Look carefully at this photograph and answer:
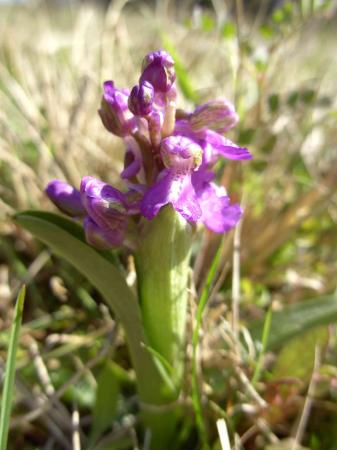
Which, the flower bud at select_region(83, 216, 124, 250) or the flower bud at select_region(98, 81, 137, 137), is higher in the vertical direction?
the flower bud at select_region(98, 81, 137, 137)

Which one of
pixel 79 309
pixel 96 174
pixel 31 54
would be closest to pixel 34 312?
pixel 79 309

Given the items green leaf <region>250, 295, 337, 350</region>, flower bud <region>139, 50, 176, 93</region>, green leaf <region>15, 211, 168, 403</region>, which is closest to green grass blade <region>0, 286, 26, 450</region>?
green leaf <region>15, 211, 168, 403</region>

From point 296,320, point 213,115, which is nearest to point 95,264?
point 213,115

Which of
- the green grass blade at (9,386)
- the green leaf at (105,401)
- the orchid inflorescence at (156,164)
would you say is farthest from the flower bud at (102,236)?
the green leaf at (105,401)

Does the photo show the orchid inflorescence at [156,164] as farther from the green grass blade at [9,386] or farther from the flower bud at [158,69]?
the green grass blade at [9,386]

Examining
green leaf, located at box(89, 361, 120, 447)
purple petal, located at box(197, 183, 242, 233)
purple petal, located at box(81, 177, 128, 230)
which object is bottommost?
green leaf, located at box(89, 361, 120, 447)

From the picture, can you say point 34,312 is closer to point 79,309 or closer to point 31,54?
point 79,309

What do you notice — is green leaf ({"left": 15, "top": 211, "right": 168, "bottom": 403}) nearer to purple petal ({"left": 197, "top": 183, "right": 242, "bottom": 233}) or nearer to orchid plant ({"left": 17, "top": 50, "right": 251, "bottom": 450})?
orchid plant ({"left": 17, "top": 50, "right": 251, "bottom": 450})
